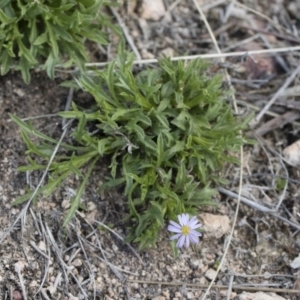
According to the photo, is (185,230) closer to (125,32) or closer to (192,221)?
(192,221)

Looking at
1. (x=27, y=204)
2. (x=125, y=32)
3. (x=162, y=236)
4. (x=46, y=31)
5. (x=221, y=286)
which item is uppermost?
(x=46, y=31)

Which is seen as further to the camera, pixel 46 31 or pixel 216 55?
pixel 216 55

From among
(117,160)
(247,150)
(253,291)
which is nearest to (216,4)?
(247,150)

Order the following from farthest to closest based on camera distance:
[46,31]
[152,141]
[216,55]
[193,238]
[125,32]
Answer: [125,32] < [216,55] < [46,31] < [152,141] < [193,238]

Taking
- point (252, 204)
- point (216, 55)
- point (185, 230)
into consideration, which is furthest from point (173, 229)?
A: point (216, 55)

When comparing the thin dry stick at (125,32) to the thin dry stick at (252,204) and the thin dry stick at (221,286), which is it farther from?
the thin dry stick at (221,286)

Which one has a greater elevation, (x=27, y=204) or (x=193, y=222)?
(x=27, y=204)

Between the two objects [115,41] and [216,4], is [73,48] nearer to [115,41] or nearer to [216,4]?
[115,41]

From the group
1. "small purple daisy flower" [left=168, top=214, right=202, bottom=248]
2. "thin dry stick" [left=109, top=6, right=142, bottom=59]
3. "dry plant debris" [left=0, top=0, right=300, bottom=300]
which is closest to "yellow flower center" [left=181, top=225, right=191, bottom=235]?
"small purple daisy flower" [left=168, top=214, right=202, bottom=248]
